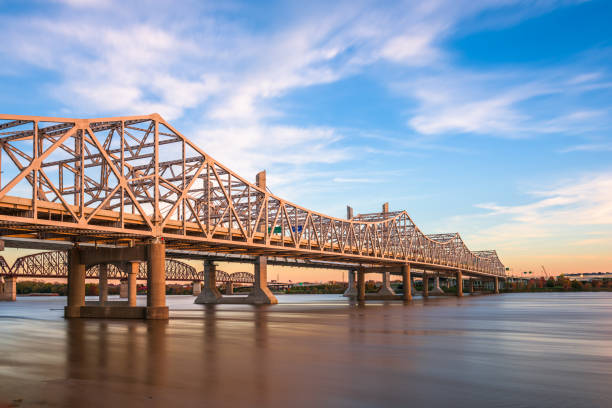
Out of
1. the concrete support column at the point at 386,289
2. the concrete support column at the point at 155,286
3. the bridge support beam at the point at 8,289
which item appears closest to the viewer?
the concrete support column at the point at 155,286

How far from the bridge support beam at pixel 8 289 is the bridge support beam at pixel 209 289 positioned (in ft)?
268

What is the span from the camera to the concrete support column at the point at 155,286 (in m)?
46.9

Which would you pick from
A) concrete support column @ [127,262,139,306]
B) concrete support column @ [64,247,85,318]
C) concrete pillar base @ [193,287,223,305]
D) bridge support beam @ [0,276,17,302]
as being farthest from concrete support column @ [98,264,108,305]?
bridge support beam @ [0,276,17,302]

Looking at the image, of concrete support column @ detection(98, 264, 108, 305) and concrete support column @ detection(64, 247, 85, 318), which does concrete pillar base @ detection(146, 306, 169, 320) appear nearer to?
concrete support column @ detection(64, 247, 85, 318)

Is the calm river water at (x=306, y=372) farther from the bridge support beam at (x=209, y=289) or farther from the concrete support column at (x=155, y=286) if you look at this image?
the bridge support beam at (x=209, y=289)

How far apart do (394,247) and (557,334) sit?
356 feet

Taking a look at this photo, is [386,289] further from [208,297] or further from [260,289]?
[260,289]

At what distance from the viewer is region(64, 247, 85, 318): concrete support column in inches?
2053

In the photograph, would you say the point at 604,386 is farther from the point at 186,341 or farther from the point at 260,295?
the point at 260,295

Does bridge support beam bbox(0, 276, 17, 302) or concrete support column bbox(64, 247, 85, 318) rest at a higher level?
concrete support column bbox(64, 247, 85, 318)

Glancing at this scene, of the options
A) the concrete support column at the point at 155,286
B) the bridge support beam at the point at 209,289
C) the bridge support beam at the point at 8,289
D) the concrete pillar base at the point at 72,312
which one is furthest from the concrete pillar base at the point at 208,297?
the bridge support beam at the point at 8,289

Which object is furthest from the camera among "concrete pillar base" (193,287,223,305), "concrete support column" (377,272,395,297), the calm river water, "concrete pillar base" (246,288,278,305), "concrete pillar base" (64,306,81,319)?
"concrete support column" (377,272,395,297)

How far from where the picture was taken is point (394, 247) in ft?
456

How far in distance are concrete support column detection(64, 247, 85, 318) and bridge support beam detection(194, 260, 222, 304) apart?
174ft
